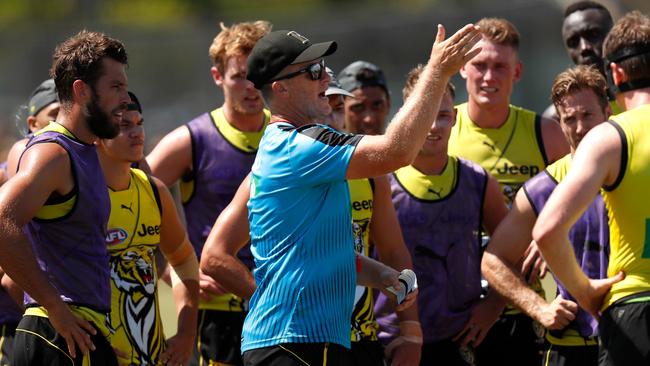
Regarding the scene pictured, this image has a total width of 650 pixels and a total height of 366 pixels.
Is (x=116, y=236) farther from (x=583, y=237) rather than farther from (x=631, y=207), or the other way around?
(x=631, y=207)

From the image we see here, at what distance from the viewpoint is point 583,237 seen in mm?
6184

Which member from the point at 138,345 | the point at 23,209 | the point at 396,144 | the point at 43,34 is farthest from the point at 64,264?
the point at 43,34

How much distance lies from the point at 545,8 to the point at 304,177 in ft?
61.1

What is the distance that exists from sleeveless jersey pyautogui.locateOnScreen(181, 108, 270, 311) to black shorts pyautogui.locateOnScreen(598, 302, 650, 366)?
9.22 ft

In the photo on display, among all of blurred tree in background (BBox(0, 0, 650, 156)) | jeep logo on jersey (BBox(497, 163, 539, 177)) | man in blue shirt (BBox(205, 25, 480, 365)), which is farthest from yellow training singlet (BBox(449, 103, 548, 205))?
blurred tree in background (BBox(0, 0, 650, 156))

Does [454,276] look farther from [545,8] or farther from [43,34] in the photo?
[43,34]

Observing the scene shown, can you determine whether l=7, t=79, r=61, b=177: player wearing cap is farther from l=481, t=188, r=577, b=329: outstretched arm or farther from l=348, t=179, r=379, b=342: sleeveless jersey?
l=481, t=188, r=577, b=329: outstretched arm

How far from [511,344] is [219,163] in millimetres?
2222

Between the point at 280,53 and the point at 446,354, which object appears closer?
the point at 280,53

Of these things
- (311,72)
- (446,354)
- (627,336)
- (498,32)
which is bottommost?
(446,354)

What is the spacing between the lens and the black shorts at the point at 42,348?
17.6 feet

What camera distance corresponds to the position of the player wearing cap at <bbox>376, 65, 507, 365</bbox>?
22.7 feet

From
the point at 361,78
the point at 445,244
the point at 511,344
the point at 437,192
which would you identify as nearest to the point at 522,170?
the point at 437,192

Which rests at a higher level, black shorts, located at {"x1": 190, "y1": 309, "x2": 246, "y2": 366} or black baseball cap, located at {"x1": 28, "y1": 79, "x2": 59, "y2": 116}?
black baseball cap, located at {"x1": 28, "y1": 79, "x2": 59, "y2": 116}
